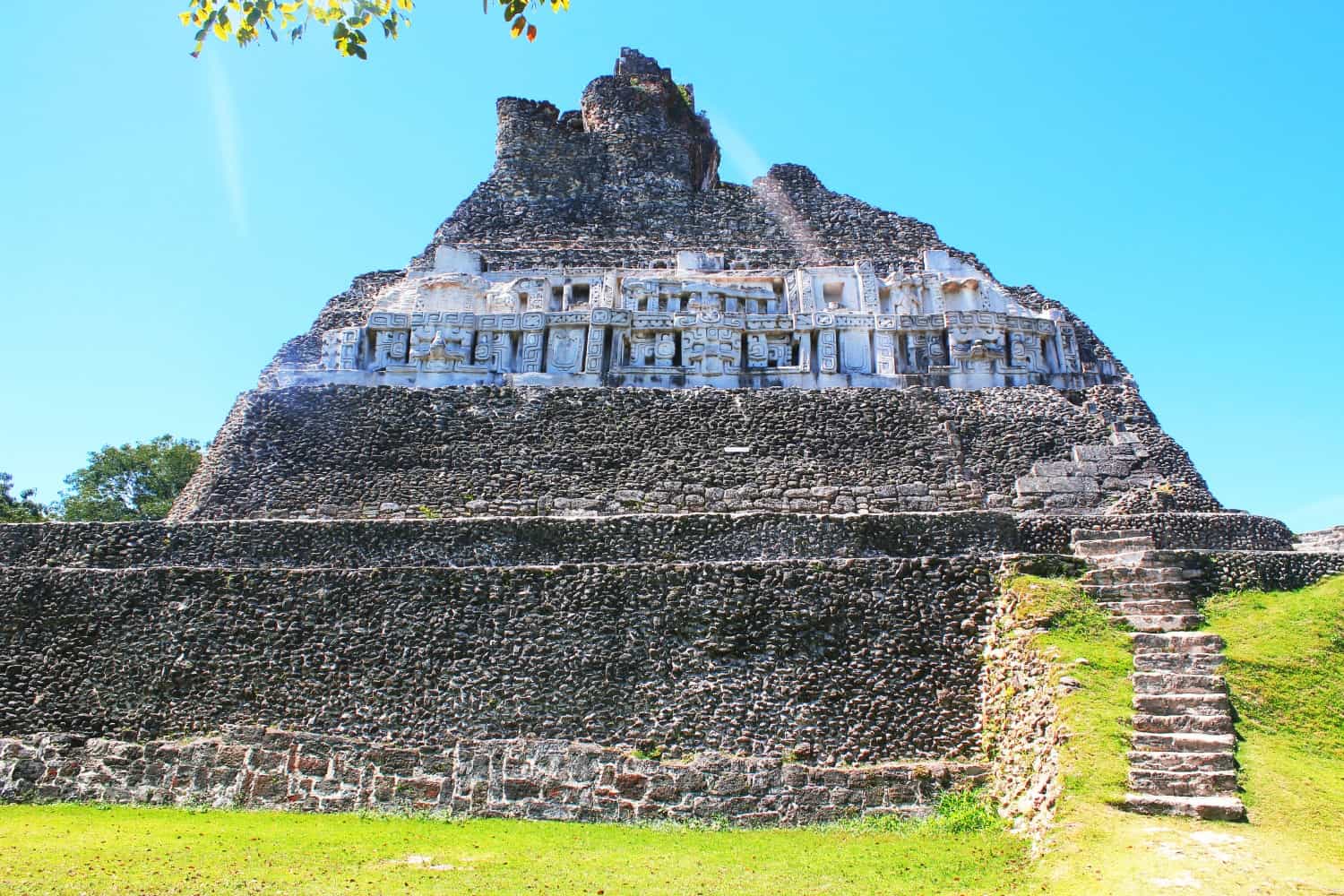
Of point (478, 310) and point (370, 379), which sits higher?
point (478, 310)

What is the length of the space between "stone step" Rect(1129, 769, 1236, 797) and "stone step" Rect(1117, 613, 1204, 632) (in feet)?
7.27

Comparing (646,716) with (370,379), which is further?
(370,379)

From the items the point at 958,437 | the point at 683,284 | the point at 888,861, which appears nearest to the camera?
the point at 888,861

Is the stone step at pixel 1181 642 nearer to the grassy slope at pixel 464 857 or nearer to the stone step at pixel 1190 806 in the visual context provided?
the stone step at pixel 1190 806

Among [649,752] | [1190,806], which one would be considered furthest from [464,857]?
[1190,806]

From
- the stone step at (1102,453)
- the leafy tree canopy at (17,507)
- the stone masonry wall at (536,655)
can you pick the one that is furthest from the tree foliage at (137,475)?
the stone step at (1102,453)

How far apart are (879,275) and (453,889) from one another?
52.5ft

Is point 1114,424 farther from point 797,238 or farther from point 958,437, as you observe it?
point 797,238

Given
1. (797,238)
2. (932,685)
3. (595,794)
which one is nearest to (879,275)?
(797,238)

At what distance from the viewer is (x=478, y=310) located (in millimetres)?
19312

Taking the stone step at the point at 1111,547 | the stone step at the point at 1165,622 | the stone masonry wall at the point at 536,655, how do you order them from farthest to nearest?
the stone step at the point at 1111,547
the stone masonry wall at the point at 536,655
the stone step at the point at 1165,622

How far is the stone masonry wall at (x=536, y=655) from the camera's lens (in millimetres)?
10203

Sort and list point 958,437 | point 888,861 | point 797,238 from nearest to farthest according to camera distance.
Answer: point 888,861, point 958,437, point 797,238

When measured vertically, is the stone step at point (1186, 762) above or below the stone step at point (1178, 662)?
below
